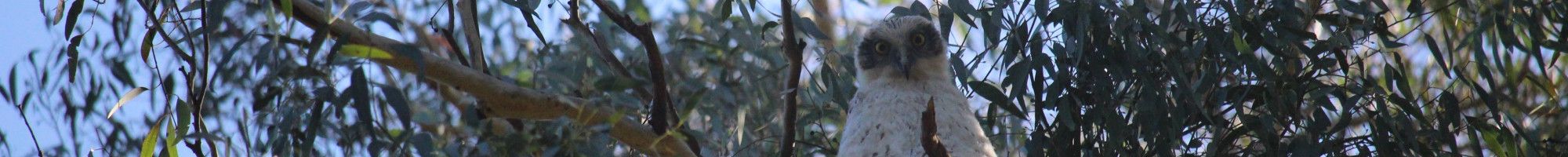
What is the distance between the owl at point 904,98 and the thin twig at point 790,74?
10.5 inches

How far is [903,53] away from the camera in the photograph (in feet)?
7.37

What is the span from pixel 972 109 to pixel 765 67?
479mm

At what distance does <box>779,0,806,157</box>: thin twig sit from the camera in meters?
1.67

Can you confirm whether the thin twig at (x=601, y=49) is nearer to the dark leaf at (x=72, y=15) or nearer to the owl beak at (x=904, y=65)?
the owl beak at (x=904, y=65)

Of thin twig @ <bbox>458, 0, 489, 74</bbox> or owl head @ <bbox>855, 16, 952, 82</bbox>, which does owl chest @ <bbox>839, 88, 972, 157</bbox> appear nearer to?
owl head @ <bbox>855, 16, 952, 82</bbox>

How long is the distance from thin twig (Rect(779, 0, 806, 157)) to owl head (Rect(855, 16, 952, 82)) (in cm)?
48

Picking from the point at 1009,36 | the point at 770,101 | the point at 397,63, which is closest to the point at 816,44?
the point at 770,101

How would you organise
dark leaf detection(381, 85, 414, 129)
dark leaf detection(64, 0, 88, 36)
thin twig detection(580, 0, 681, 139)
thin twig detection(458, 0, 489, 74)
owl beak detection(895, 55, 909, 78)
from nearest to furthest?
dark leaf detection(381, 85, 414, 129) < thin twig detection(580, 0, 681, 139) < dark leaf detection(64, 0, 88, 36) < thin twig detection(458, 0, 489, 74) < owl beak detection(895, 55, 909, 78)

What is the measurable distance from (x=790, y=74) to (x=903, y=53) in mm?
577

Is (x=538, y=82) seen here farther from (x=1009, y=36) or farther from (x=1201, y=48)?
(x=1201, y=48)

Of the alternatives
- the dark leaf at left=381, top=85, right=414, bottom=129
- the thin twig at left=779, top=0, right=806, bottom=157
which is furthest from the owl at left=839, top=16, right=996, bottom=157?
the dark leaf at left=381, top=85, right=414, bottom=129

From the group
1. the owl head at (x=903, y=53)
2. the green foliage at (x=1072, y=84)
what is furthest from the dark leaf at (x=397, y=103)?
the owl head at (x=903, y=53)

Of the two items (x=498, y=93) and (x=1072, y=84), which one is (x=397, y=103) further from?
(x=1072, y=84)

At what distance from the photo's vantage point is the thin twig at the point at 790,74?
1.67 m
